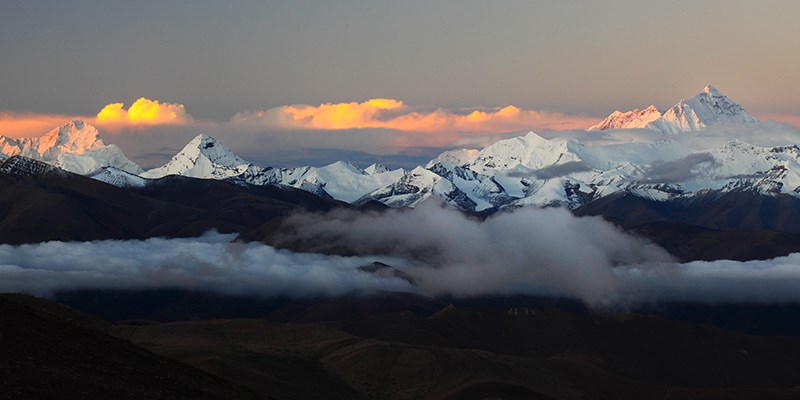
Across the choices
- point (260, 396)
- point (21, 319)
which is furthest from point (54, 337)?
point (260, 396)

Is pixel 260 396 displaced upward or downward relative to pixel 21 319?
downward

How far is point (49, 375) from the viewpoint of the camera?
128500mm

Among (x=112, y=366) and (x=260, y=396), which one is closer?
(x=112, y=366)

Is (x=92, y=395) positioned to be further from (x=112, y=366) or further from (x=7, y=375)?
(x=112, y=366)

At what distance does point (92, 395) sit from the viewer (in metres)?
126

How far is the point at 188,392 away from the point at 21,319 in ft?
73.9

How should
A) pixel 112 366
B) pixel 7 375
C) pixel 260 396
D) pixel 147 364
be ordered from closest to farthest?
1. pixel 7 375
2. pixel 112 366
3. pixel 147 364
4. pixel 260 396

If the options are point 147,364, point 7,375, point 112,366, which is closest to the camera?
point 7,375

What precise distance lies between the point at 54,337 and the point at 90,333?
559 inches

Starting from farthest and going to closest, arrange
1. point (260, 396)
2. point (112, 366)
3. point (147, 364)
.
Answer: point (260, 396) < point (147, 364) < point (112, 366)

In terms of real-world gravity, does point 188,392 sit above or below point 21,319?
below

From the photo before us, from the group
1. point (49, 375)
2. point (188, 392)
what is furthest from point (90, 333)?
point (49, 375)

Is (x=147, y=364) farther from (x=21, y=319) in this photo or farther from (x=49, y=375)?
(x=49, y=375)

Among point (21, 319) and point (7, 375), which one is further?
point (21, 319)
